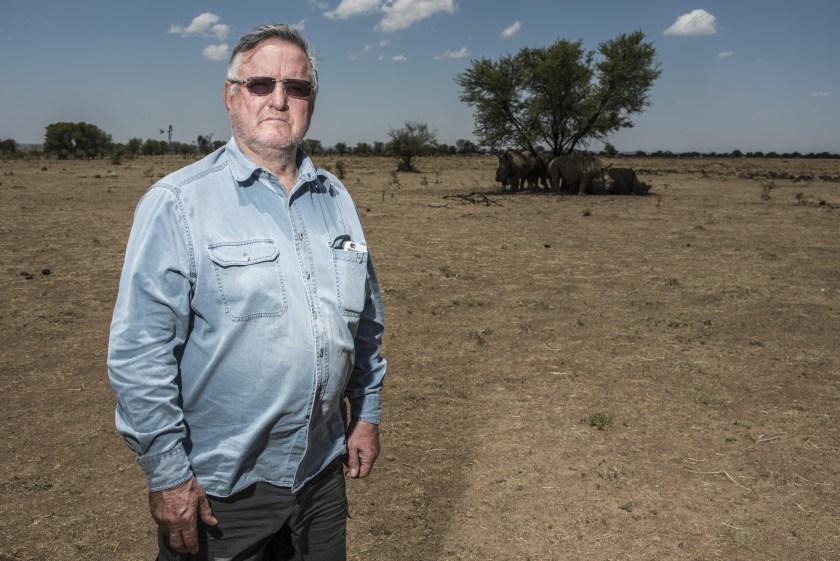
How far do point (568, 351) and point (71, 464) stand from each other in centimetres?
438

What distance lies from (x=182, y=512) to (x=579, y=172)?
23.6 metres

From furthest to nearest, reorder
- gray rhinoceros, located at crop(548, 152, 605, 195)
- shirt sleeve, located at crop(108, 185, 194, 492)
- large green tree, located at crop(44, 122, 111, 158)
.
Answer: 1. large green tree, located at crop(44, 122, 111, 158)
2. gray rhinoceros, located at crop(548, 152, 605, 195)
3. shirt sleeve, located at crop(108, 185, 194, 492)

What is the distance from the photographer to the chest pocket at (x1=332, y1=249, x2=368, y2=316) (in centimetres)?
214

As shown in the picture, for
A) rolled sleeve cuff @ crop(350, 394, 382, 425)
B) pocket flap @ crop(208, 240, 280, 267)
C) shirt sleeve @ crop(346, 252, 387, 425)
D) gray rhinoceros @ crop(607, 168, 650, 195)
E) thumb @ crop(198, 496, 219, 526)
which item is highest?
gray rhinoceros @ crop(607, 168, 650, 195)

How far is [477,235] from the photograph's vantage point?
45.6 ft

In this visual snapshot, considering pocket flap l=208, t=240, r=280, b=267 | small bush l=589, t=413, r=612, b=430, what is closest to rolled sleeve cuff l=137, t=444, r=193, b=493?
pocket flap l=208, t=240, r=280, b=267

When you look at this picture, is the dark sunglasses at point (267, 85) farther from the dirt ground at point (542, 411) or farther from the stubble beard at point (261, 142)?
the dirt ground at point (542, 411)

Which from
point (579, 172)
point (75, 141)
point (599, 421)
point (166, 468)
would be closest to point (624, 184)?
point (579, 172)

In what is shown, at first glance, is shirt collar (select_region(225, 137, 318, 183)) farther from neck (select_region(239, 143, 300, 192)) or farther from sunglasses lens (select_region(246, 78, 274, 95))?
sunglasses lens (select_region(246, 78, 274, 95))

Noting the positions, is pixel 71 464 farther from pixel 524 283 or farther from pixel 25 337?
pixel 524 283

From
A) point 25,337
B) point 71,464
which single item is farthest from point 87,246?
point 71,464

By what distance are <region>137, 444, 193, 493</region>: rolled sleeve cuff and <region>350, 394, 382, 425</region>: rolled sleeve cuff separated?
0.76 meters

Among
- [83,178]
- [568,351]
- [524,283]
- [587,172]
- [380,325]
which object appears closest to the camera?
[380,325]

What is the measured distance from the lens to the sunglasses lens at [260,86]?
212 centimetres
